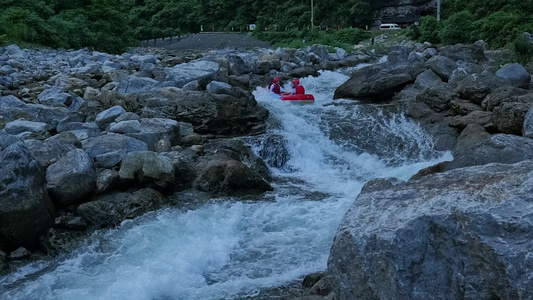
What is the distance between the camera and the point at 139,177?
7.10m

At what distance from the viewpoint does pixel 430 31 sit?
28.5m

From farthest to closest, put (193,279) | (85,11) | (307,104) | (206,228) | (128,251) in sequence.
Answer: (85,11)
(307,104)
(206,228)
(128,251)
(193,279)

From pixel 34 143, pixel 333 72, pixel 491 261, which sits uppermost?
pixel 491 261

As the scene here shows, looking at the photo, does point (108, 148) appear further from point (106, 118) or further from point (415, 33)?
point (415, 33)

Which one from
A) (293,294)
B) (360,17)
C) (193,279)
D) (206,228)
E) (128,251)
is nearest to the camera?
(293,294)

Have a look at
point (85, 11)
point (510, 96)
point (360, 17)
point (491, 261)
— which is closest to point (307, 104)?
point (510, 96)

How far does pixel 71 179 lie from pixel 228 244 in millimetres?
2159

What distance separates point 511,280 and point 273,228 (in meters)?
4.35

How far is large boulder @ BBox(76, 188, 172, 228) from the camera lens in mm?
6461

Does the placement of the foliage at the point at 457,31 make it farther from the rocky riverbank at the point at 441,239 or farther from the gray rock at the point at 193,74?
the rocky riverbank at the point at 441,239

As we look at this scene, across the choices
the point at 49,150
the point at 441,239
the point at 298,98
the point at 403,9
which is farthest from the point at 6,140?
the point at 403,9

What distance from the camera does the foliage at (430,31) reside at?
1101 inches

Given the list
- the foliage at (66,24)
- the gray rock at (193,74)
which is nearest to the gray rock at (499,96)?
the gray rock at (193,74)

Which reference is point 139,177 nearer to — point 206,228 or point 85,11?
point 206,228
